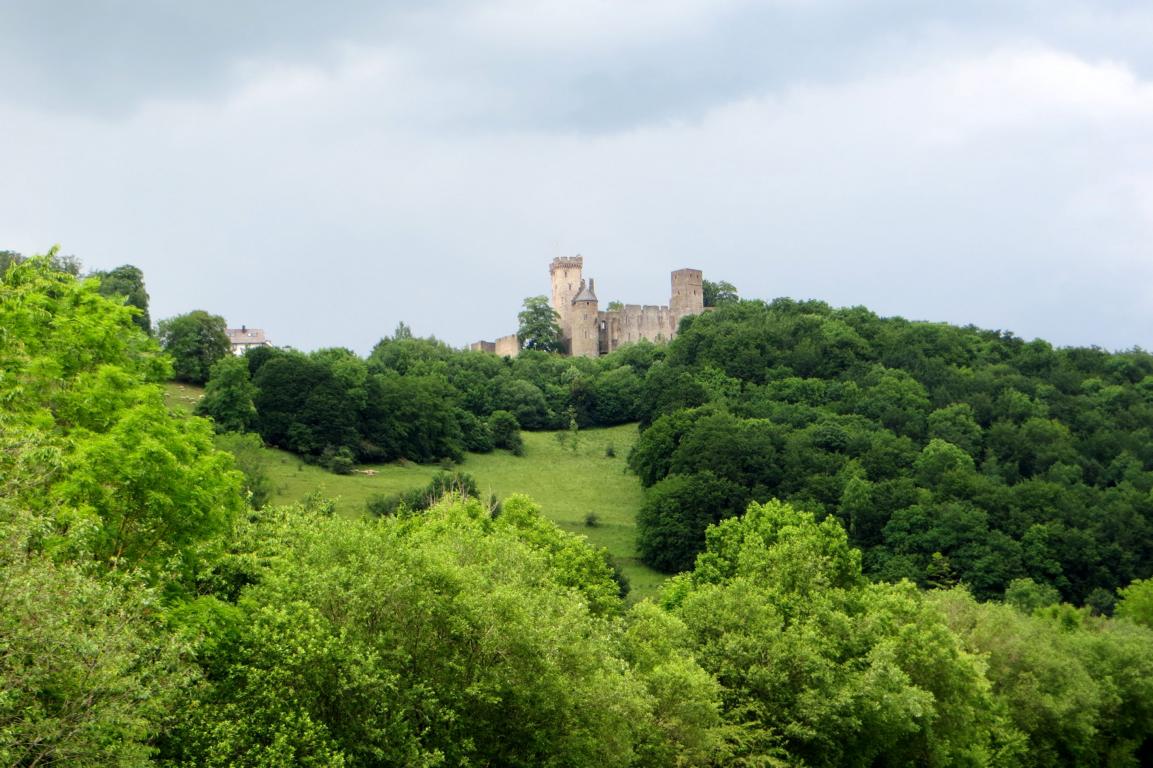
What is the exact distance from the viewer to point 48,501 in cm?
2573

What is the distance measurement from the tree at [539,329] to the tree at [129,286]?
60.6 m

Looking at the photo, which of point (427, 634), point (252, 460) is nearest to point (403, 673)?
point (427, 634)

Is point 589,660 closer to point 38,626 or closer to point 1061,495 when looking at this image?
point 38,626

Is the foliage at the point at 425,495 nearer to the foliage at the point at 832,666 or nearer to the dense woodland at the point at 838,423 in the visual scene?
the dense woodland at the point at 838,423

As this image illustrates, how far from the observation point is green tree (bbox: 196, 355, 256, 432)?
104 metres

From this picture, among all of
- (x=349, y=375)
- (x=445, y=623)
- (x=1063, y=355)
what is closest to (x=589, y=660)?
(x=445, y=623)

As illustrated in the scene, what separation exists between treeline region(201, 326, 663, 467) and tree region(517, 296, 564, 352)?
20027 mm

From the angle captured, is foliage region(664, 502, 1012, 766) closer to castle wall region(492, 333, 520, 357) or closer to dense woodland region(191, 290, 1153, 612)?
dense woodland region(191, 290, 1153, 612)

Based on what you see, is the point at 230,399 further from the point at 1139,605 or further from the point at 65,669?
the point at 65,669

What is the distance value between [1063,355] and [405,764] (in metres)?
130

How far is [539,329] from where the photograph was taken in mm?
187375

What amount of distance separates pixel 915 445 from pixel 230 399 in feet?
193

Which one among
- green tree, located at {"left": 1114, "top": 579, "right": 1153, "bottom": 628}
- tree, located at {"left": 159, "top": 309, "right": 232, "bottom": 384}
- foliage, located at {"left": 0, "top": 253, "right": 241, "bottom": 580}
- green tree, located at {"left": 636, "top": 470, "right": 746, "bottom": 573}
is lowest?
green tree, located at {"left": 1114, "top": 579, "right": 1153, "bottom": 628}

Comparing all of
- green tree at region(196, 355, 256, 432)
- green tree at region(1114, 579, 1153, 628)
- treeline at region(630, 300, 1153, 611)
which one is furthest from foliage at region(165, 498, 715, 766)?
green tree at region(196, 355, 256, 432)
